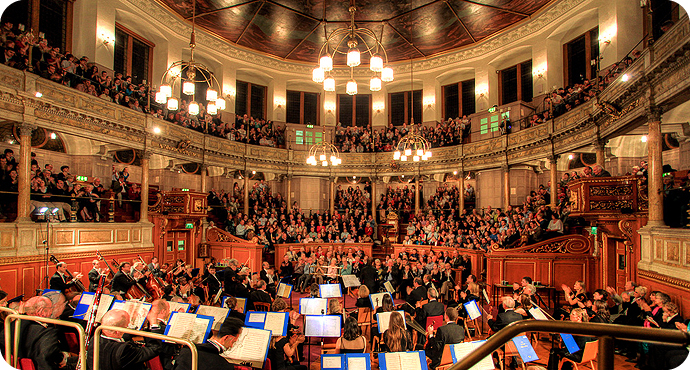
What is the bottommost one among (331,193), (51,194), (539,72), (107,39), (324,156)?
(51,194)

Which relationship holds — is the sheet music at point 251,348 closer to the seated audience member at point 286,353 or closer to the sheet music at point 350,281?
the seated audience member at point 286,353

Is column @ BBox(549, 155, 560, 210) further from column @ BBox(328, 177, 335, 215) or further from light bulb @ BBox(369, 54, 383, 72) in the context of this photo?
column @ BBox(328, 177, 335, 215)

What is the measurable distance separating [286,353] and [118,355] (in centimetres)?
243

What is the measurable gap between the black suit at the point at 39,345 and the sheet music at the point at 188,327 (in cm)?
120

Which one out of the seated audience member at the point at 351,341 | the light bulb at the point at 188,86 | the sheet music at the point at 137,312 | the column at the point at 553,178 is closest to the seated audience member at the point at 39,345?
the sheet music at the point at 137,312

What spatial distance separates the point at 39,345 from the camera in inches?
157

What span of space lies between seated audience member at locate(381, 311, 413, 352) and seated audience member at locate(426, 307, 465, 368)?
54cm

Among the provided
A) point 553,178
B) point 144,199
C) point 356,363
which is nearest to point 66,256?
point 144,199

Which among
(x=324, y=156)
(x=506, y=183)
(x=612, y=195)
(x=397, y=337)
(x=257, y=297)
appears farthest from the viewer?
(x=506, y=183)

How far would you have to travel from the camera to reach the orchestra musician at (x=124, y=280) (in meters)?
8.32

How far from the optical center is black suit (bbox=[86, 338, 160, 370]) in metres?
3.59

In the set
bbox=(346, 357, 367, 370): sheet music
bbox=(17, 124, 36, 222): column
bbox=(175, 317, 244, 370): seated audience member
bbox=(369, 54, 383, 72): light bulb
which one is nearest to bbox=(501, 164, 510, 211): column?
bbox=(369, 54, 383, 72): light bulb

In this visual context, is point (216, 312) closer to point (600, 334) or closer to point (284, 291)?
point (284, 291)

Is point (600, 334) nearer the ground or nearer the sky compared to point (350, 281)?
nearer the sky
